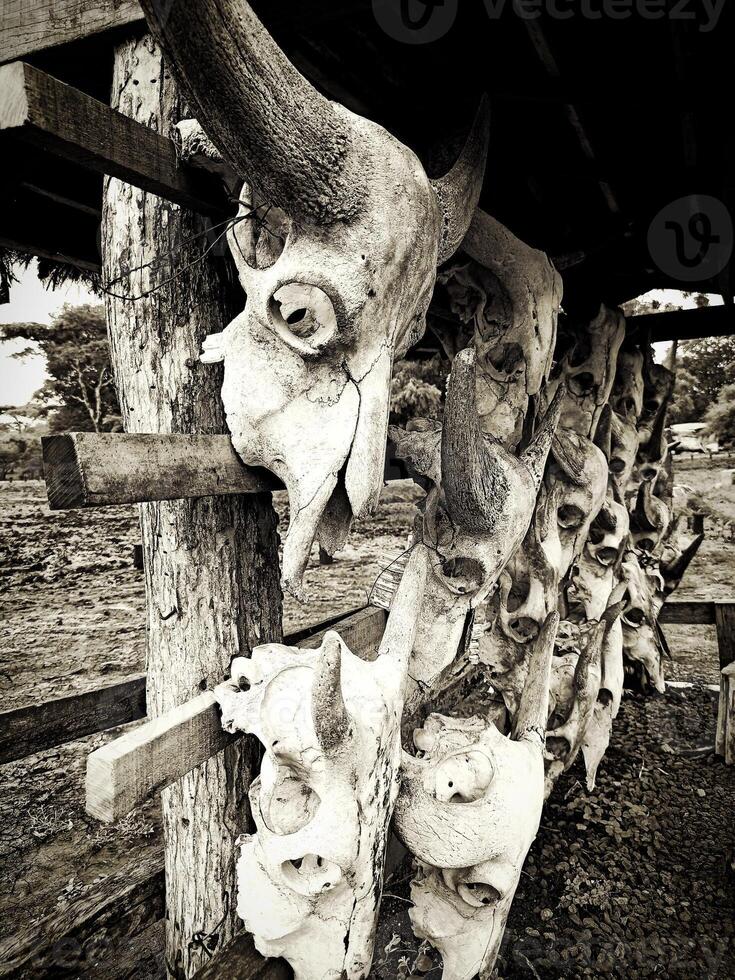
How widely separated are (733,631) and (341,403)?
4.08 m

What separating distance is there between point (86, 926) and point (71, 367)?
34.5 ft

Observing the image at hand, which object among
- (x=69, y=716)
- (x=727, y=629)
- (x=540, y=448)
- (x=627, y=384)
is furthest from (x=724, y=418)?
(x=69, y=716)

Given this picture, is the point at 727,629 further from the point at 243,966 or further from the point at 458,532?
the point at 243,966

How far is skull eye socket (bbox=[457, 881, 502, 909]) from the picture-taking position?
1679mm

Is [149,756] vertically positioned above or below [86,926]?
above

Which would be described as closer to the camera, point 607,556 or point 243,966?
point 243,966

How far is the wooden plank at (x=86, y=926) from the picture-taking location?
1.88m

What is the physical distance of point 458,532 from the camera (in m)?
1.96

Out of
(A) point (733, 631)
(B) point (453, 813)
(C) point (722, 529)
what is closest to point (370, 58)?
(B) point (453, 813)

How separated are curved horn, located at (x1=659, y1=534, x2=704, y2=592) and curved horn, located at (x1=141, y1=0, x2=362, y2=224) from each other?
5.66 meters

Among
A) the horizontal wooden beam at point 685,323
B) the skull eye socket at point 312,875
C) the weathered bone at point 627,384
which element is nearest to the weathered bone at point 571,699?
the weathered bone at point 627,384

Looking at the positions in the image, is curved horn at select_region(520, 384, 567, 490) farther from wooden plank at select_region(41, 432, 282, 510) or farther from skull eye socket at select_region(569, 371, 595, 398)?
wooden plank at select_region(41, 432, 282, 510)

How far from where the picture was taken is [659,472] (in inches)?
223

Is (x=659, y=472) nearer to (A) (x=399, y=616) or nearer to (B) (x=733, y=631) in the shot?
(B) (x=733, y=631)
